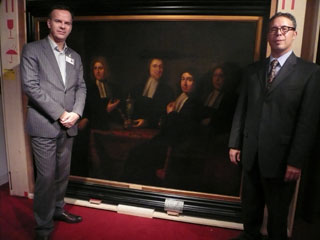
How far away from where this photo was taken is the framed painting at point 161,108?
221cm

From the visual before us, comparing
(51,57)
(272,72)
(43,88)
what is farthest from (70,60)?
(272,72)

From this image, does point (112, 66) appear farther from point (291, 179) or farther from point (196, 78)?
point (291, 179)

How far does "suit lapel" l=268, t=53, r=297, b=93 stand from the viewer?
161cm

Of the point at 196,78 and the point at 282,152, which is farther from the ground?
the point at 196,78

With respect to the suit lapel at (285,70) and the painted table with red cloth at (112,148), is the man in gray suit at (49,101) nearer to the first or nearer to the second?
the painted table with red cloth at (112,148)

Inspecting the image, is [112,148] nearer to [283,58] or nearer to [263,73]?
[263,73]

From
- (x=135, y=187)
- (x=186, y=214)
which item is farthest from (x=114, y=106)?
(x=186, y=214)

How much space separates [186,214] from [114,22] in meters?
1.90

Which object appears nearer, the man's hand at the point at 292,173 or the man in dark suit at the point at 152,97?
the man's hand at the point at 292,173

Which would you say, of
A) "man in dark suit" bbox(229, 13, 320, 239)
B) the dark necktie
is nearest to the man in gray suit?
"man in dark suit" bbox(229, 13, 320, 239)

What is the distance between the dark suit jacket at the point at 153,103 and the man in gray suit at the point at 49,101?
55cm

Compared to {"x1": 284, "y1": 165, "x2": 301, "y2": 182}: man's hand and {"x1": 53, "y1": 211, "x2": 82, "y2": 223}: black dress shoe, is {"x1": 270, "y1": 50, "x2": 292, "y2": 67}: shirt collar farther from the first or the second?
{"x1": 53, "y1": 211, "x2": 82, "y2": 223}: black dress shoe

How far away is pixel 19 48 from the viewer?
2463 millimetres

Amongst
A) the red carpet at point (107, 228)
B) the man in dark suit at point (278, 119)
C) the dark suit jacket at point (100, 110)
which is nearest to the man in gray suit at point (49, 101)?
the red carpet at point (107, 228)
